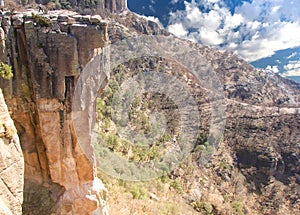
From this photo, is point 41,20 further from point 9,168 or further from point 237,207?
point 237,207

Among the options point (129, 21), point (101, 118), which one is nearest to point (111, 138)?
point (101, 118)

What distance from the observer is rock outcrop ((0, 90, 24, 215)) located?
3.53 meters

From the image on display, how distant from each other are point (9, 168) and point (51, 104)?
152 inches

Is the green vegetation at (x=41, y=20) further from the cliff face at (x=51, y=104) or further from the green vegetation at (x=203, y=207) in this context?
the green vegetation at (x=203, y=207)

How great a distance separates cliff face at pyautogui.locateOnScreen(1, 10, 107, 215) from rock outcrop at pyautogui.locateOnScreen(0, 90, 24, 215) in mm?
3417

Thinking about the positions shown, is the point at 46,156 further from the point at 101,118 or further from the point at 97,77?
the point at 101,118

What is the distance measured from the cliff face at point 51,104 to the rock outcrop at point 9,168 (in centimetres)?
342

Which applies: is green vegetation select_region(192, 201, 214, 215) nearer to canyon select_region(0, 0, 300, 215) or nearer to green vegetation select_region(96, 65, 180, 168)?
green vegetation select_region(96, 65, 180, 168)

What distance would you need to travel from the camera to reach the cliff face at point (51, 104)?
6.96 m

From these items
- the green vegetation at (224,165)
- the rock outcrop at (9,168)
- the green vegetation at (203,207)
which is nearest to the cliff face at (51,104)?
the rock outcrop at (9,168)

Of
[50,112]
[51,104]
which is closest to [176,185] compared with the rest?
[50,112]

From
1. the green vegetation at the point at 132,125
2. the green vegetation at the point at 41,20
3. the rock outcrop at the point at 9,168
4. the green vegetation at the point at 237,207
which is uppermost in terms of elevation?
the green vegetation at the point at 41,20

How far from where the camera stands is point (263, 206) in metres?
29.1

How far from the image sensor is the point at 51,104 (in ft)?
24.2
